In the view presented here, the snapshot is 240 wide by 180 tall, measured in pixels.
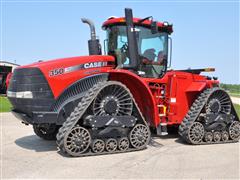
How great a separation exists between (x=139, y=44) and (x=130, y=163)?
3.13 metres

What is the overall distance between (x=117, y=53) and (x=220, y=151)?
10.3ft

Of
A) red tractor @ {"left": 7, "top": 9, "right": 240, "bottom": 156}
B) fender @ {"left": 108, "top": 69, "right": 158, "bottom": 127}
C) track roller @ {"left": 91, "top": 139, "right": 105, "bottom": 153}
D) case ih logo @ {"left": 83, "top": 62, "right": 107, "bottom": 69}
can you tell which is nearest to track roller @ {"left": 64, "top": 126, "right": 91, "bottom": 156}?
red tractor @ {"left": 7, "top": 9, "right": 240, "bottom": 156}

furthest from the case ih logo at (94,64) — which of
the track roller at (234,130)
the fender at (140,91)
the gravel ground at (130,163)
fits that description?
the track roller at (234,130)

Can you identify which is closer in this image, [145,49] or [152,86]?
[152,86]

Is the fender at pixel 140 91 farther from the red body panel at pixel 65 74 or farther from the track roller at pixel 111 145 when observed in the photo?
the track roller at pixel 111 145

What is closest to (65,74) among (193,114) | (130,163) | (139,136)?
(139,136)

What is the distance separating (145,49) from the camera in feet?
26.6

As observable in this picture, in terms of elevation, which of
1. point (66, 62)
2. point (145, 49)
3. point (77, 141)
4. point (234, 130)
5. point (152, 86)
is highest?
point (145, 49)

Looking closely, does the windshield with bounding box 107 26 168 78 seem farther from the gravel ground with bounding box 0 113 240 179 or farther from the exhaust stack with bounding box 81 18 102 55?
the gravel ground with bounding box 0 113 240 179

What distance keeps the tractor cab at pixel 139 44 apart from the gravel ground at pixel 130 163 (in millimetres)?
1899

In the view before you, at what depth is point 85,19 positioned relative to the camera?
7.99 metres

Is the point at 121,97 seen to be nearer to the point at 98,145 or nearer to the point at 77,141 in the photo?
the point at 98,145

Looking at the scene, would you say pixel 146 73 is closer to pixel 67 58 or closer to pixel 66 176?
pixel 67 58

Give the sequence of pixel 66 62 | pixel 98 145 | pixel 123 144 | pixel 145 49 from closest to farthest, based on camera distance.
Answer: pixel 98 145 → pixel 66 62 → pixel 123 144 → pixel 145 49
